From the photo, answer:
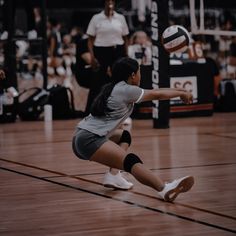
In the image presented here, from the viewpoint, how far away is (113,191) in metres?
7.61

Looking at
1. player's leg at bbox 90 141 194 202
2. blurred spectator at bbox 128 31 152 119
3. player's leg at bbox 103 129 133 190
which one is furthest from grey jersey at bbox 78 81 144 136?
blurred spectator at bbox 128 31 152 119

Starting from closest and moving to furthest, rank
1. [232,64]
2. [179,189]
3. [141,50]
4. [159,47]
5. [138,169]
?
[179,189]
[138,169]
[159,47]
[141,50]
[232,64]

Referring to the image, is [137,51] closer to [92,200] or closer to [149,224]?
[92,200]

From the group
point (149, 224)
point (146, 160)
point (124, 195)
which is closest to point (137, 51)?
point (146, 160)

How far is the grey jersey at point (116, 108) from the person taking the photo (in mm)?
7254

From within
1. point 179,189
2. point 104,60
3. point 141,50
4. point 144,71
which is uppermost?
point 141,50

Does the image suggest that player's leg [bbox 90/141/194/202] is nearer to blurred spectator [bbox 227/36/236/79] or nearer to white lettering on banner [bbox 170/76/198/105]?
white lettering on banner [bbox 170/76/198/105]

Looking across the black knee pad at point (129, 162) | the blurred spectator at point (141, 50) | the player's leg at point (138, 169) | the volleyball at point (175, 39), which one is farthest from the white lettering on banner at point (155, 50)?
the black knee pad at point (129, 162)

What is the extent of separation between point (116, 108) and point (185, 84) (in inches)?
283

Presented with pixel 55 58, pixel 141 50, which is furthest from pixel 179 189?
pixel 55 58

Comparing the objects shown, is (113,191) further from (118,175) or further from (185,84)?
(185,84)

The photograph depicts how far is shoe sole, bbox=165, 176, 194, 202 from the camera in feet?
22.8

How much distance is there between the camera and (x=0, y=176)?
8523 millimetres

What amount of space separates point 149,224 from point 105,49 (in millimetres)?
7672
